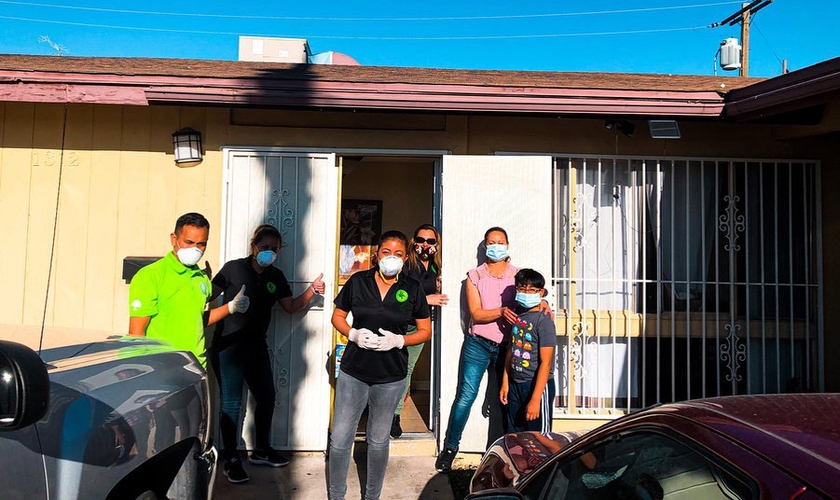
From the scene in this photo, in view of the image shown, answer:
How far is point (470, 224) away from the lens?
17.2 feet

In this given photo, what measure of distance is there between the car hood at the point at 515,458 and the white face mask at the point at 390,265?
1293 mm

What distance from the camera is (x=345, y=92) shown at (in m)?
4.91

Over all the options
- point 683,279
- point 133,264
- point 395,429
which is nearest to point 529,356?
point 395,429

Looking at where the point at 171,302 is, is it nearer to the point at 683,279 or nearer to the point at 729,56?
the point at 683,279

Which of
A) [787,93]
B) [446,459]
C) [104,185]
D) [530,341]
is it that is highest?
[787,93]

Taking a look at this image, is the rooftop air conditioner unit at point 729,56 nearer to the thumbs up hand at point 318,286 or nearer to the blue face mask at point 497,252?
the blue face mask at point 497,252

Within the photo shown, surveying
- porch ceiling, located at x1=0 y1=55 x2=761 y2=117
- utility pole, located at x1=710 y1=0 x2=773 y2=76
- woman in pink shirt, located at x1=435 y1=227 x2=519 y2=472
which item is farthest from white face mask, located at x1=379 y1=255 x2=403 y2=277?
utility pole, located at x1=710 y1=0 x2=773 y2=76

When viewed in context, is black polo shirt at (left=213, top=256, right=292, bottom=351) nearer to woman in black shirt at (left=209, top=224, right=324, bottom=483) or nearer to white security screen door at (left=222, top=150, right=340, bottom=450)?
woman in black shirt at (left=209, top=224, right=324, bottom=483)

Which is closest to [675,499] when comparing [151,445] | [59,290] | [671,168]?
[151,445]

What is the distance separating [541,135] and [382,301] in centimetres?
248

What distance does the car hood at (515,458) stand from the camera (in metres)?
2.68

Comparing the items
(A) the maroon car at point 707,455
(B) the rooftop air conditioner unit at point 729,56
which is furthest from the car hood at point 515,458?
(B) the rooftop air conditioner unit at point 729,56

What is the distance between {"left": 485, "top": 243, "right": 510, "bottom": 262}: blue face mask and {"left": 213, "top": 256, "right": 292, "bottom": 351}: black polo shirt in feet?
5.47

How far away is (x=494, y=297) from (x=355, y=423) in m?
1.54
